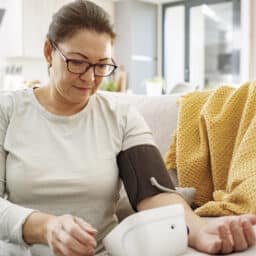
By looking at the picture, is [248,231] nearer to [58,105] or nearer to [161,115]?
[58,105]

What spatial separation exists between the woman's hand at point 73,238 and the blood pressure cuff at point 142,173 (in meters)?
0.32

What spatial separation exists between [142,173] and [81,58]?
31cm

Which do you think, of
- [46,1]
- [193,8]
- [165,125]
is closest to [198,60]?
[193,8]

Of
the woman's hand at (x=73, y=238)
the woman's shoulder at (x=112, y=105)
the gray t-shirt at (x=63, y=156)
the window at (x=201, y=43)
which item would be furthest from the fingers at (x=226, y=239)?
the window at (x=201, y=43)

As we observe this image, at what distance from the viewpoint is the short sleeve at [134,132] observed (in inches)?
44.8

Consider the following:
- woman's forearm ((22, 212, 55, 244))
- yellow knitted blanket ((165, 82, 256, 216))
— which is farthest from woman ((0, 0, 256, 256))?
yellow knitted blanket ((165, 82, 256, 216))

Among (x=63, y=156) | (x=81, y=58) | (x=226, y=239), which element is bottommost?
(x=226, y=239)

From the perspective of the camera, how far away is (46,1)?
5.62 metres

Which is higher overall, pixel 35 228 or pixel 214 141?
pixel 214 141

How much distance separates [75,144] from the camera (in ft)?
3.65

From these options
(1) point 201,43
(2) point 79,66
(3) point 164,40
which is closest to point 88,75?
(2) point 79,66

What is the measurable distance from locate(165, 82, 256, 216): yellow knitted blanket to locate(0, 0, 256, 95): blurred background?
422 centimetres

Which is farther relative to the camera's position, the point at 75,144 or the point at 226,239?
the point at 75,144

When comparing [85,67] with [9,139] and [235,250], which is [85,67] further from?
[235,250]
